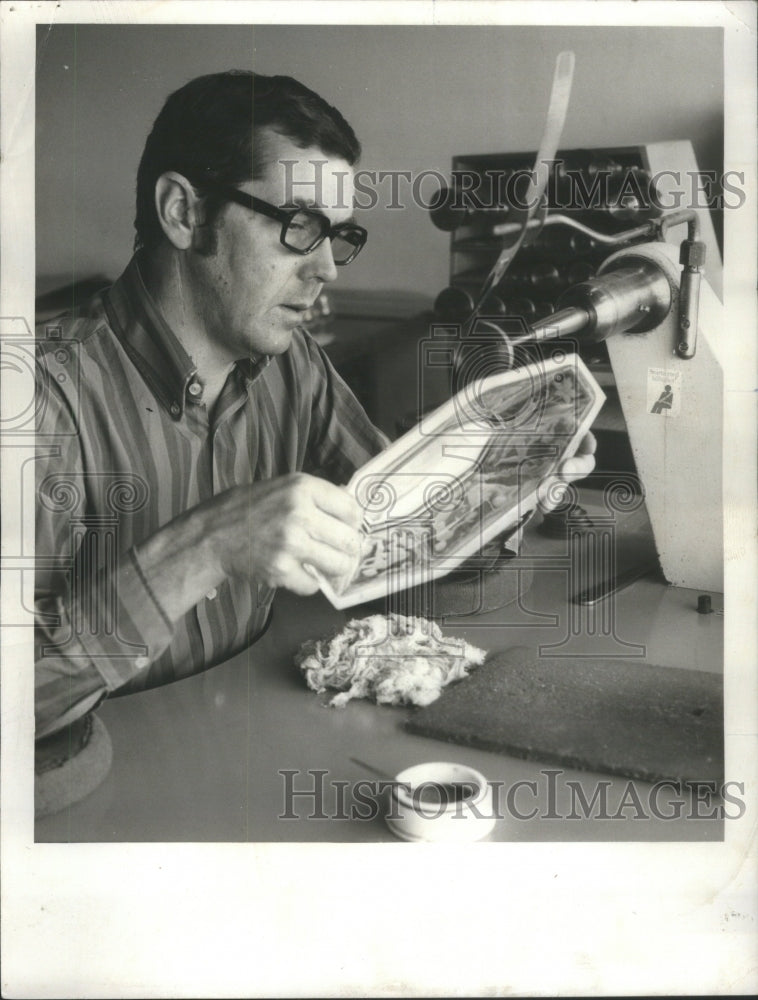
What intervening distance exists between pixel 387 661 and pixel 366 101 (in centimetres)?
104

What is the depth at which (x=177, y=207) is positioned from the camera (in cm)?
190

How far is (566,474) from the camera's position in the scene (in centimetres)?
201

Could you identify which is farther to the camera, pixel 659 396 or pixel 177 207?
pixel 659 396

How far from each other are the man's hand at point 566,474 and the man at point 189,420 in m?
0.38

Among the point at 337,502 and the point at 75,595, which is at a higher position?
the point at 337,502

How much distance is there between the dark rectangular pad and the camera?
1.90 meters

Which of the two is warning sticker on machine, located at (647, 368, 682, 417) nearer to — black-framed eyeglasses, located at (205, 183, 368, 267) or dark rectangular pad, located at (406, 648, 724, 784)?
dark rectangular pad, located at (406, 648, 724, 784)

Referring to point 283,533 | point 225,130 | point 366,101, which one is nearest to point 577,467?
point 283,533

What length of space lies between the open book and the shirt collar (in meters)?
0.37

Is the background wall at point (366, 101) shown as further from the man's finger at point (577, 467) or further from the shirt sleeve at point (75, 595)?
the man's finger at point (577, 467)

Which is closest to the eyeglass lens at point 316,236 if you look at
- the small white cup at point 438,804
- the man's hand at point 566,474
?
the man's hand at point 566,474
